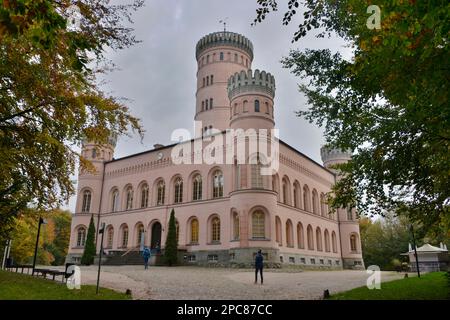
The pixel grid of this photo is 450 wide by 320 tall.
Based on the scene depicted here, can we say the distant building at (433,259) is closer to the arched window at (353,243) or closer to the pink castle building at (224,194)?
the pink castle building at (224,194)

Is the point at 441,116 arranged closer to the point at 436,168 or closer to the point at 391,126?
the point at 391,126

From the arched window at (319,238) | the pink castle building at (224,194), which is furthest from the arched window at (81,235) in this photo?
Answer: the arched window at (319,238)

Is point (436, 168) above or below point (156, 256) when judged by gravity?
above

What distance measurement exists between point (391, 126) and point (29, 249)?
131ft

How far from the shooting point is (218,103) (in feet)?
123

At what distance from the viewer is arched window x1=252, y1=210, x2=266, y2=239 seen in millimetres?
25516

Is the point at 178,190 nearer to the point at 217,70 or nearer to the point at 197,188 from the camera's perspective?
the point at 197,188

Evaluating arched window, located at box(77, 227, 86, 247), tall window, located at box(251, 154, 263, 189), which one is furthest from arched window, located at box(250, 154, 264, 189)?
arched window, located at box(77, 227, 86, 247)

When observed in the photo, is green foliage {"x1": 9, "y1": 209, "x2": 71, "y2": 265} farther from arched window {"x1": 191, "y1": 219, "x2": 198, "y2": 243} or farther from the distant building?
the distant building

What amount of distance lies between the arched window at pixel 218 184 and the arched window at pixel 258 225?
452 centimetres

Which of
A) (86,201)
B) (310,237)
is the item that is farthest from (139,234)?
(310,237)

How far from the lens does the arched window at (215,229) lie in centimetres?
2864

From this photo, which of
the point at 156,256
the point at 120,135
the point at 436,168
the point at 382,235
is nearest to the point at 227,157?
the point at 156,256
